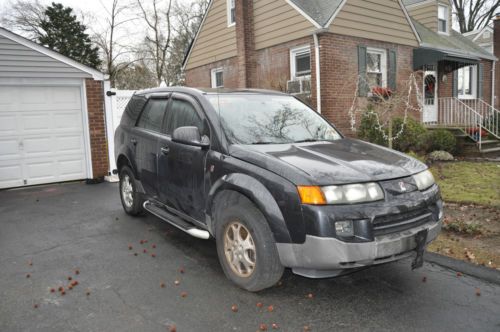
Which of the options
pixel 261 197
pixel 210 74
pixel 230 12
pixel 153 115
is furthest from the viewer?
pixel 210 74

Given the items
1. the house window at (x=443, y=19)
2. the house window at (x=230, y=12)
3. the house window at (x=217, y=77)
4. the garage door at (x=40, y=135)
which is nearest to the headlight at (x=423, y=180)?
the garage door at (x=40, y=135)

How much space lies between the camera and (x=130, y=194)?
6164 mm

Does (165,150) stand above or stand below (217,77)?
below

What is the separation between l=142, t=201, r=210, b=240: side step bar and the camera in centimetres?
398

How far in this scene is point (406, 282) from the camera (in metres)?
3.78

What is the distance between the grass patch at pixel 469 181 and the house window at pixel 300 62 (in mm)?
5015

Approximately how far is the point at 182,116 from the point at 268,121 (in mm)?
1022

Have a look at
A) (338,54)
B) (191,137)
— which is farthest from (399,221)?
(338,54)

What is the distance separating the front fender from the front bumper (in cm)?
11

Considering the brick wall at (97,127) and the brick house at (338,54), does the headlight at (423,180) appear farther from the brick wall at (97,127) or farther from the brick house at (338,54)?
the brick wall at (97,127)

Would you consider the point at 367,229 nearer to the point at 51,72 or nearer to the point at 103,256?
the point at 103,256

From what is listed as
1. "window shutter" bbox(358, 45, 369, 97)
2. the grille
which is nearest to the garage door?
"window shutter" bbox(358, 45, 369, 97)

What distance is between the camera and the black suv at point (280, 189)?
3035 mm

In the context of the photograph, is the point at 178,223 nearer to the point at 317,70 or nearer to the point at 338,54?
the point at 317,70
